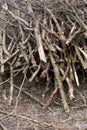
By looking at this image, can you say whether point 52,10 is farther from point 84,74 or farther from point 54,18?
point 84,74

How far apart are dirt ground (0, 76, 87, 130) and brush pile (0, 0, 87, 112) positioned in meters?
0.09

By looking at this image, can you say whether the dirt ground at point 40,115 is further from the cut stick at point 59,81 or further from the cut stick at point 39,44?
the cut stick at point 39,44

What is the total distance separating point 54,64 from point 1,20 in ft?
3.71

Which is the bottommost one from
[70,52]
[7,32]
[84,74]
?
[84,74]

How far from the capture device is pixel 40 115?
3.35m

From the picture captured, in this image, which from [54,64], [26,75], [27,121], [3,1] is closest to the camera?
[27,121]

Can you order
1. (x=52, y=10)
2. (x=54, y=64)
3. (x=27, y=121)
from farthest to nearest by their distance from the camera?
(x=52, y=10)
(x=54, y=64)
(x=27, y=121)

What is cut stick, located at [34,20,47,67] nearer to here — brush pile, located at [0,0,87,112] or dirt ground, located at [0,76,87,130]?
brush pile, located at [0,0,87,112]

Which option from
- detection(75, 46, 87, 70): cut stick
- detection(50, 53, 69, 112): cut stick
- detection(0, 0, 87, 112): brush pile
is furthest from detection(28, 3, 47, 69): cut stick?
detection(75, 46, 87, 70): cut stick

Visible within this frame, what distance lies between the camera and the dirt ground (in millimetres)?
3133

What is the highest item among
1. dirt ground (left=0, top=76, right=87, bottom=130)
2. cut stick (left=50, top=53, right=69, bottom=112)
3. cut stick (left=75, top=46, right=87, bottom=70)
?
cut stick (left=75, top=46, right=87, bottom=70)

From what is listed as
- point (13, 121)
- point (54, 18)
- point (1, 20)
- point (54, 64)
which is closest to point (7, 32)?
point (1, 20)

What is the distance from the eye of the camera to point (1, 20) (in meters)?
4.30

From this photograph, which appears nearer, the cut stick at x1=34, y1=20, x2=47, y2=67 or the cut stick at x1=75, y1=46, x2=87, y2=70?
the cut stick at x1=34, y1=20, x2=47, y2=67
